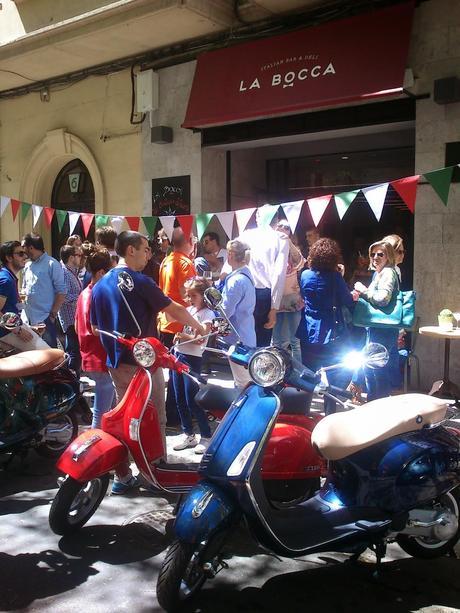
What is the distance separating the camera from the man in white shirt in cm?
622

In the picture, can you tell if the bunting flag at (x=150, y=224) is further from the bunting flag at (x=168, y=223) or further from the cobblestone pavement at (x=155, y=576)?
the cobblestone pavement at (x=155, y=576)

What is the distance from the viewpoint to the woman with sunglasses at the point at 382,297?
636cm

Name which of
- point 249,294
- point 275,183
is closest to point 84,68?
point 275,183

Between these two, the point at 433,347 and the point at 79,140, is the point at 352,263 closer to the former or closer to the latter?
the point at 433,347

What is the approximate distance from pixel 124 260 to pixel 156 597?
7.80 ft

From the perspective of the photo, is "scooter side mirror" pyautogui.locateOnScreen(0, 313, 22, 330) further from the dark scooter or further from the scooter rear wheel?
the scooter rear wheel

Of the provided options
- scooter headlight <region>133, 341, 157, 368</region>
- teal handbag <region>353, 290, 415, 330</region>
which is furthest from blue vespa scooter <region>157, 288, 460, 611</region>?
teal handbag <region>353, 290, 415, 330</region>

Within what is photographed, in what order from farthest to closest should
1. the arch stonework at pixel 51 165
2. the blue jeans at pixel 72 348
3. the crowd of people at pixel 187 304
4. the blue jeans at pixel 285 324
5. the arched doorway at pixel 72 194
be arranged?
1. the arched doorway at pixel 72 194
2. the arch stonework at pixel 51 165
3. the blue jeans at pixel 72 348
4. the blue jeans at pixel 285 324
5. the crowd of people at pixel 187 304

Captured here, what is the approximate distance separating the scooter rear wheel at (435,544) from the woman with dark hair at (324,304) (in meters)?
2.05

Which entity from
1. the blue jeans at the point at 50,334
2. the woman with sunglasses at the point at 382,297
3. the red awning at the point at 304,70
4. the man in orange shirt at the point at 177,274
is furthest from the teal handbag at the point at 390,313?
the blue jeans at the point at 50,334

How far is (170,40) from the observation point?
9891mm

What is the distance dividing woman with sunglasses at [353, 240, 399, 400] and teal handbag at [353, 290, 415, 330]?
71 millimetres

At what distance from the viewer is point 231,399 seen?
415cm

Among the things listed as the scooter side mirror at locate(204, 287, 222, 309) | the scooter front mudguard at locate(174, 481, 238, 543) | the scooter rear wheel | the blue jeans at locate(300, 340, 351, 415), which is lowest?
the scooter rear wheel
